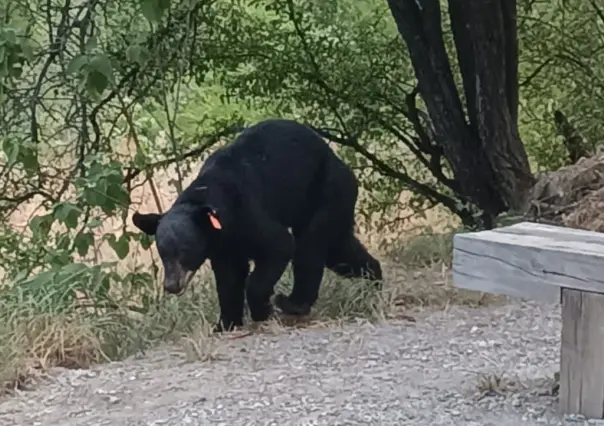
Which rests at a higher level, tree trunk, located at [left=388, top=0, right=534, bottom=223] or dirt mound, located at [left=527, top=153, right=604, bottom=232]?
tree trunk, located at [left=388, top=0, right=534, bottom=223]

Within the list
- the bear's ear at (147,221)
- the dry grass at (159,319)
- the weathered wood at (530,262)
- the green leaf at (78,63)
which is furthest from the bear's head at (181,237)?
the weathered wood at (530,262)

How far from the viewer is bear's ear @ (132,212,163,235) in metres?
6.61

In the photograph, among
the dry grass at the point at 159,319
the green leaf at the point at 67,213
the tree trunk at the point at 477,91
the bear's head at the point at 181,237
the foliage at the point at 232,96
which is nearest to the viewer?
the dry grass at the point at 159,319

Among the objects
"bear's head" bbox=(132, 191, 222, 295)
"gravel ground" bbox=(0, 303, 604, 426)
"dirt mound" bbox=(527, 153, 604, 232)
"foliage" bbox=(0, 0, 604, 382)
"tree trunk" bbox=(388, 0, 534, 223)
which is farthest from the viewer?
"tree trunk" bbox=(388, 0, 534, 223)

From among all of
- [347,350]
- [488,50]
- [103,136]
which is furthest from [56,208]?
[488,50]

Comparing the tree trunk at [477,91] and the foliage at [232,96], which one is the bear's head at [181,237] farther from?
the tree trunk at [477,91]

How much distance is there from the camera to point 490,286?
4387mm

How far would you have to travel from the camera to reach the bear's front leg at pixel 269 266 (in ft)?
22.3

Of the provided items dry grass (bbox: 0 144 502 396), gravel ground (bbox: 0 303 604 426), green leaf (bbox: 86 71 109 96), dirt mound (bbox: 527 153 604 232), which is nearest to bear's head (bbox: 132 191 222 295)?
dry grass (bbox: 0 144 502 396)

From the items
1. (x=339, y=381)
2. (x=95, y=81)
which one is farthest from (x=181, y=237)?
(x=339, y=381)

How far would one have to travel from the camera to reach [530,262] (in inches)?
169

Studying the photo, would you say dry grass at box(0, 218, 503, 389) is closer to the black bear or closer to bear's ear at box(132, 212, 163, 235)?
the black bear

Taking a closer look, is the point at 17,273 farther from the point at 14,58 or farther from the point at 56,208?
the point at 14,58

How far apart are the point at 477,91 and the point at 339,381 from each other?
4697mm
